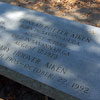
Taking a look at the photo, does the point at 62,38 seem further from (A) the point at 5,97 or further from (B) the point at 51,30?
(A) the point at 5,97

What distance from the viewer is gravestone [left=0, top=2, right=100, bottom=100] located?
2.14 meters

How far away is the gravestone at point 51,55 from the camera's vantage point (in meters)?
2.14

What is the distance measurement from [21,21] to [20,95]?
143 cm

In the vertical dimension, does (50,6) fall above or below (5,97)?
above

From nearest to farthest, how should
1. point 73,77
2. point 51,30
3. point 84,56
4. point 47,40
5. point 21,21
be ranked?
point 73,77 → point 84,56 → point 47,40 → point 51,30 → point 21,21

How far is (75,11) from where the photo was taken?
4.86 metres

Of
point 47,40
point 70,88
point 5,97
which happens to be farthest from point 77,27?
point 5,97

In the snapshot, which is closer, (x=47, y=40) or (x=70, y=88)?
(x=70, y=88)

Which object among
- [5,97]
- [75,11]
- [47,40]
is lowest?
[5,97]

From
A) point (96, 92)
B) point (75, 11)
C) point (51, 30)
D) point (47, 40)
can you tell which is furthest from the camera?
point (75, 11)

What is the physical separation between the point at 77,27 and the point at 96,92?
1.30 metres

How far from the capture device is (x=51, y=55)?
2479 millimetres

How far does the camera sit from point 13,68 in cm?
232

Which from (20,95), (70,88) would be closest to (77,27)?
(70,88)
